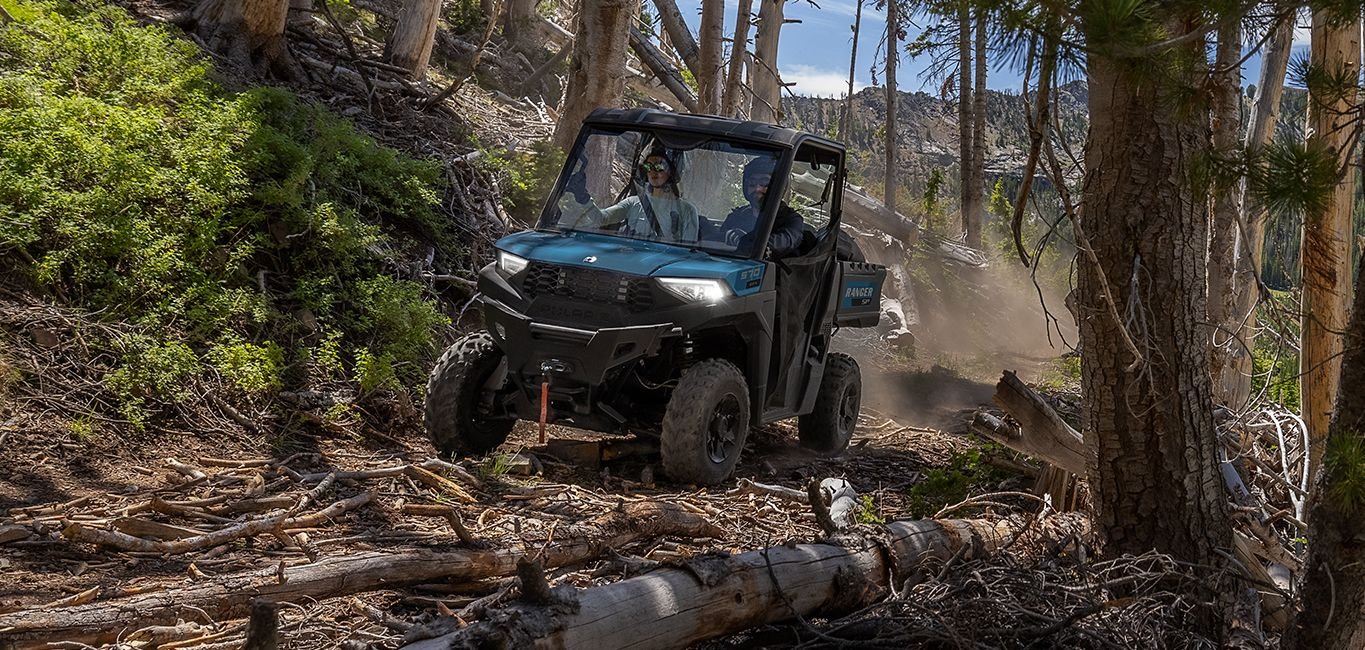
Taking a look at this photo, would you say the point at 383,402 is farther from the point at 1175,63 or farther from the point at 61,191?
the point at 1175,63

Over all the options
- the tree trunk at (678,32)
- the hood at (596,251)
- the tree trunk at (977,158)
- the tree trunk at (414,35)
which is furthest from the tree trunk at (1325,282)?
the tree trunk at (977,158)

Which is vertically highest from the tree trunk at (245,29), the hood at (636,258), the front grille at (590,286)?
the tree trunk at (245,29)

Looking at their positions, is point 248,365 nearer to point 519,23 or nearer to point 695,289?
point 695,289

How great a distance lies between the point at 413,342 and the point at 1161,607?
5.82 metres

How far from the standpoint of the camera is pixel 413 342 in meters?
9.02

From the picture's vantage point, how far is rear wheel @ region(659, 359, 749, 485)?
22.9ft

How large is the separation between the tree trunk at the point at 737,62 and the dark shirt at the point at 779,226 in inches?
297

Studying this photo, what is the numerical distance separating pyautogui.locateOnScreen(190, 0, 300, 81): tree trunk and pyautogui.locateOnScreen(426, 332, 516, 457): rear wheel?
6.25m

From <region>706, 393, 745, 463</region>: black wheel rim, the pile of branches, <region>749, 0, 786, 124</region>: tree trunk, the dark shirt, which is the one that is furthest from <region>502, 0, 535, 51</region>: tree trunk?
the pile of branches

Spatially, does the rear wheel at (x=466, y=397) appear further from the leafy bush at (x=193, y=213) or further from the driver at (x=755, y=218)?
the driver at (x=755, y=218)

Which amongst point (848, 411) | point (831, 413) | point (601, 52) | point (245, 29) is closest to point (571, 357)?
point (831, 413)

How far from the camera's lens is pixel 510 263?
718 cm

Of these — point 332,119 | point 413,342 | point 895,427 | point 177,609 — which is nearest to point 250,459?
point 413,342

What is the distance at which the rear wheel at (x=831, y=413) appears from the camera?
888cm
